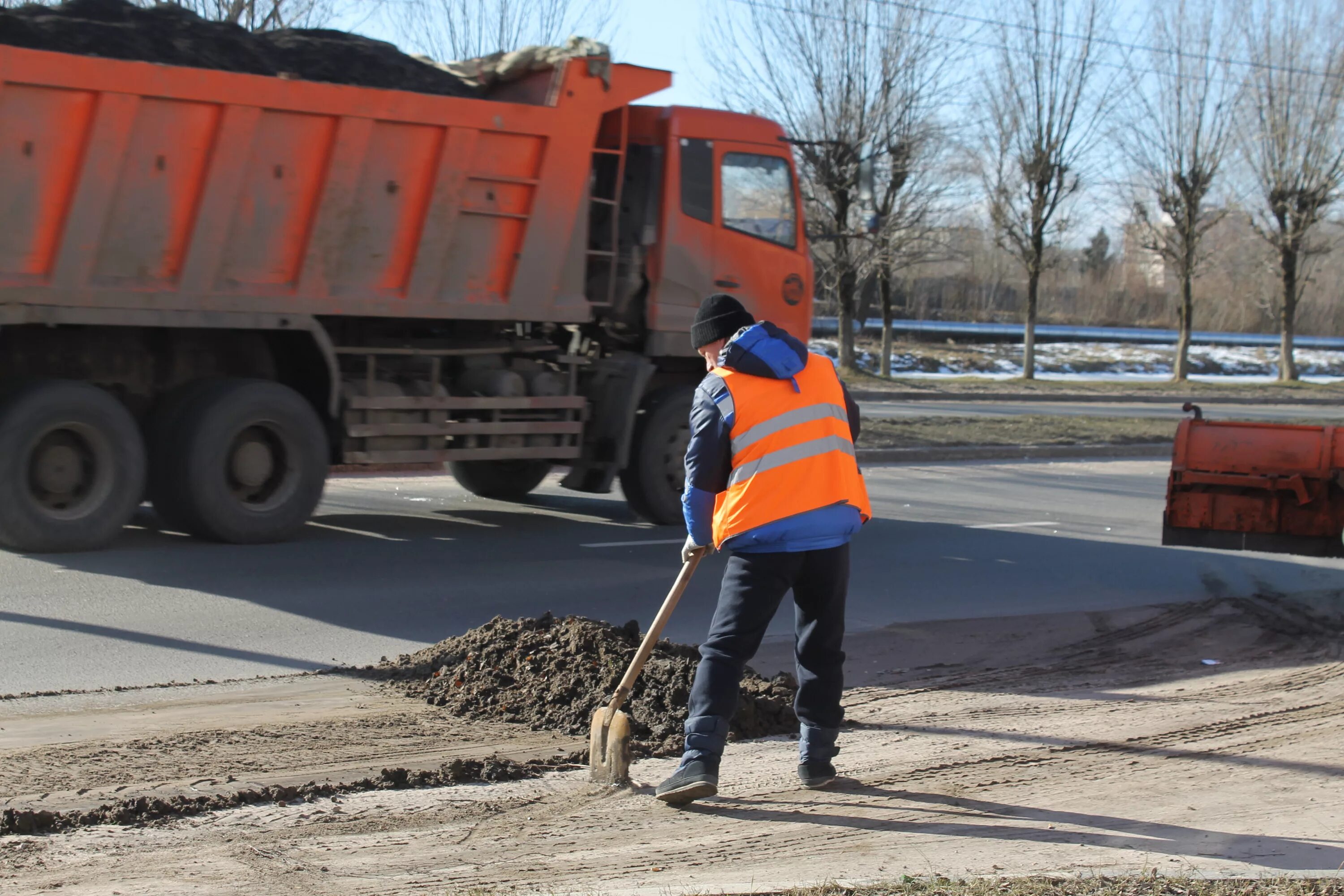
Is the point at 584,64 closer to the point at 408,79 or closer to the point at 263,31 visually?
the point at 408,79

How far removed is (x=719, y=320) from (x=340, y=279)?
591cm

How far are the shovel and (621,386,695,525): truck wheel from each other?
21.4 feet

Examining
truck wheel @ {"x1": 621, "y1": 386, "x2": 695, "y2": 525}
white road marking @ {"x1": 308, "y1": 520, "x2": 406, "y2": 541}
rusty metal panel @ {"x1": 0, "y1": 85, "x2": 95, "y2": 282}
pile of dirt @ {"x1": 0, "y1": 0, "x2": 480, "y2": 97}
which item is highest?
pile of dirt @ {"x1": 0, "y1": 0, "x2": 480, "y2": 97}

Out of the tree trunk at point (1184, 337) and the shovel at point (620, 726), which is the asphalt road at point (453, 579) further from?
the tree trunk at point (1184, 337)

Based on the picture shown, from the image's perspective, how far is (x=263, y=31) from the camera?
10352 mm

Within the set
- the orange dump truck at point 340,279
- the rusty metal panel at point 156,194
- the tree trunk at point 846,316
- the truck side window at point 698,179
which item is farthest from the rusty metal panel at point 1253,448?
the tree trunk at point 846,316

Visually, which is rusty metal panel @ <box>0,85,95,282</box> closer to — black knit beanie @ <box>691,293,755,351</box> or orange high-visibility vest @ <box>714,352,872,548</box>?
black knit beanie @ <box>691,293,755,351</box>

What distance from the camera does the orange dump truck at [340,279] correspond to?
873 cm

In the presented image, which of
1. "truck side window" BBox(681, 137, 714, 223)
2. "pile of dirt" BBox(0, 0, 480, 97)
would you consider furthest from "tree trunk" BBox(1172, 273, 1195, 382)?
"pile of dirt" BBox(0, 0, 480, 97)

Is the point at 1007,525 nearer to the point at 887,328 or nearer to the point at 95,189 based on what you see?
the point at 95,189

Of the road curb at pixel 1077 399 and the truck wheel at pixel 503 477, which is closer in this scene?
the truck wheel at pixel 503 477

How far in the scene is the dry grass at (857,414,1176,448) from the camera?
719 inches

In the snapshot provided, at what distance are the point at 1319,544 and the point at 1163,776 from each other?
14.3 ft

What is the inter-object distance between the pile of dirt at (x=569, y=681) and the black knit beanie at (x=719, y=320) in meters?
1.55
